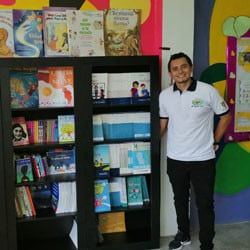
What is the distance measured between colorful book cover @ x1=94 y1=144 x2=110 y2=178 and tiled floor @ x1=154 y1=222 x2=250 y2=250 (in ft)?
2.62

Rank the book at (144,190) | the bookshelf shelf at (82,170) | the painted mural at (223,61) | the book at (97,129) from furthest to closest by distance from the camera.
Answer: the painted mural at (223,61) < the book at (144,190) < the book at (97,129) < the bookshelf shelf at (82,170)

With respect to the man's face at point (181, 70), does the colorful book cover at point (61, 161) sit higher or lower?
lower

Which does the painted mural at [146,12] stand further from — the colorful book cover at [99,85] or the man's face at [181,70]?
the colorful book cover at [99,85]

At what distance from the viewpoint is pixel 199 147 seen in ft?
9.91

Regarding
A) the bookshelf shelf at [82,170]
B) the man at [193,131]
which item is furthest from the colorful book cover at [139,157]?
the man at [193,131]

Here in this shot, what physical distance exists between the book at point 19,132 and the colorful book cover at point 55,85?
0.19 metres

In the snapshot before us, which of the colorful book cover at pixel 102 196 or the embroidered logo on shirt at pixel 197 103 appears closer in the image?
the embroidered logo on shirt at pixel 197 103

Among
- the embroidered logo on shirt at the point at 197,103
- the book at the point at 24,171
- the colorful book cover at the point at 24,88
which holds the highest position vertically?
the colorful book cover at the point at 24,88

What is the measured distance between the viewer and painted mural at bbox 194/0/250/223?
137 inches

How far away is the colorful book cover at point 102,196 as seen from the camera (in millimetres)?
3158

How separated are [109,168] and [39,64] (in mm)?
936

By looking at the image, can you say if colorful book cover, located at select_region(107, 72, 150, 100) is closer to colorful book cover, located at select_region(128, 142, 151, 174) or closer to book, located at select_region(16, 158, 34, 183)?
colorful book cover, located at select_region(128, 142, 151, 174)

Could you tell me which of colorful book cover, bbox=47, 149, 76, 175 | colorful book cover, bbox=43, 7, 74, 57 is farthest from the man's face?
colorful book cover, bbox=47, 149, 76, 175

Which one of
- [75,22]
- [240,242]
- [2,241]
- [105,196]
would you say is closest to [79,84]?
[75,22]
